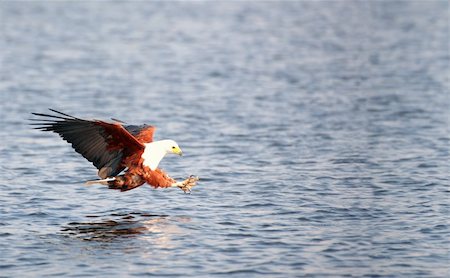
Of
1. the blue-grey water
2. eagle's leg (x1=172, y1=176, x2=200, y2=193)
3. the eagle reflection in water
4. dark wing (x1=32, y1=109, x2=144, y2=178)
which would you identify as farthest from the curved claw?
dark wing (x1=32, y1=109, x2=144, y2=178)

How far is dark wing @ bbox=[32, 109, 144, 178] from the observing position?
11.5m

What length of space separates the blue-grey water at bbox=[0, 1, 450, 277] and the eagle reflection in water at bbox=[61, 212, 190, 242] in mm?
33

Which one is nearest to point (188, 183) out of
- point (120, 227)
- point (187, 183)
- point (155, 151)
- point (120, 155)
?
point (187, 183)

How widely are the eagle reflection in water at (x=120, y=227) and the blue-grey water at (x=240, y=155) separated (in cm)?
3

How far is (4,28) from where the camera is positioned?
36.0 m

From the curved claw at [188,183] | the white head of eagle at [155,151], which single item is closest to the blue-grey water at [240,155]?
the curved claw at [188,183]

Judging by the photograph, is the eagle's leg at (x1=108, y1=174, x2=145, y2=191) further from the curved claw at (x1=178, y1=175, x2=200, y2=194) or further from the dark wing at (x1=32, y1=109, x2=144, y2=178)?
the curved claw at (x1=178, y1=175, x2=200, y2=194)

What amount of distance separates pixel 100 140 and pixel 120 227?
1082 millimetres

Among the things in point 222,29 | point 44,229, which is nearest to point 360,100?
point 44,229

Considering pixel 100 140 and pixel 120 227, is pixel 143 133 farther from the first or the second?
pixel 120 227

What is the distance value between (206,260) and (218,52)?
20330 mm

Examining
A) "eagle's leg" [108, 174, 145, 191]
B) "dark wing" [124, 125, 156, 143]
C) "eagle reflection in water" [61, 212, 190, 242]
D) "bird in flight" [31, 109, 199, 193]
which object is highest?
"dark wing" [124, 125, 156, 143]

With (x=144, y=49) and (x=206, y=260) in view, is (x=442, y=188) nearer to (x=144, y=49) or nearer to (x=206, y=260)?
(x=206, y=260)

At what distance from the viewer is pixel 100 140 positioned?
38.5 ft
